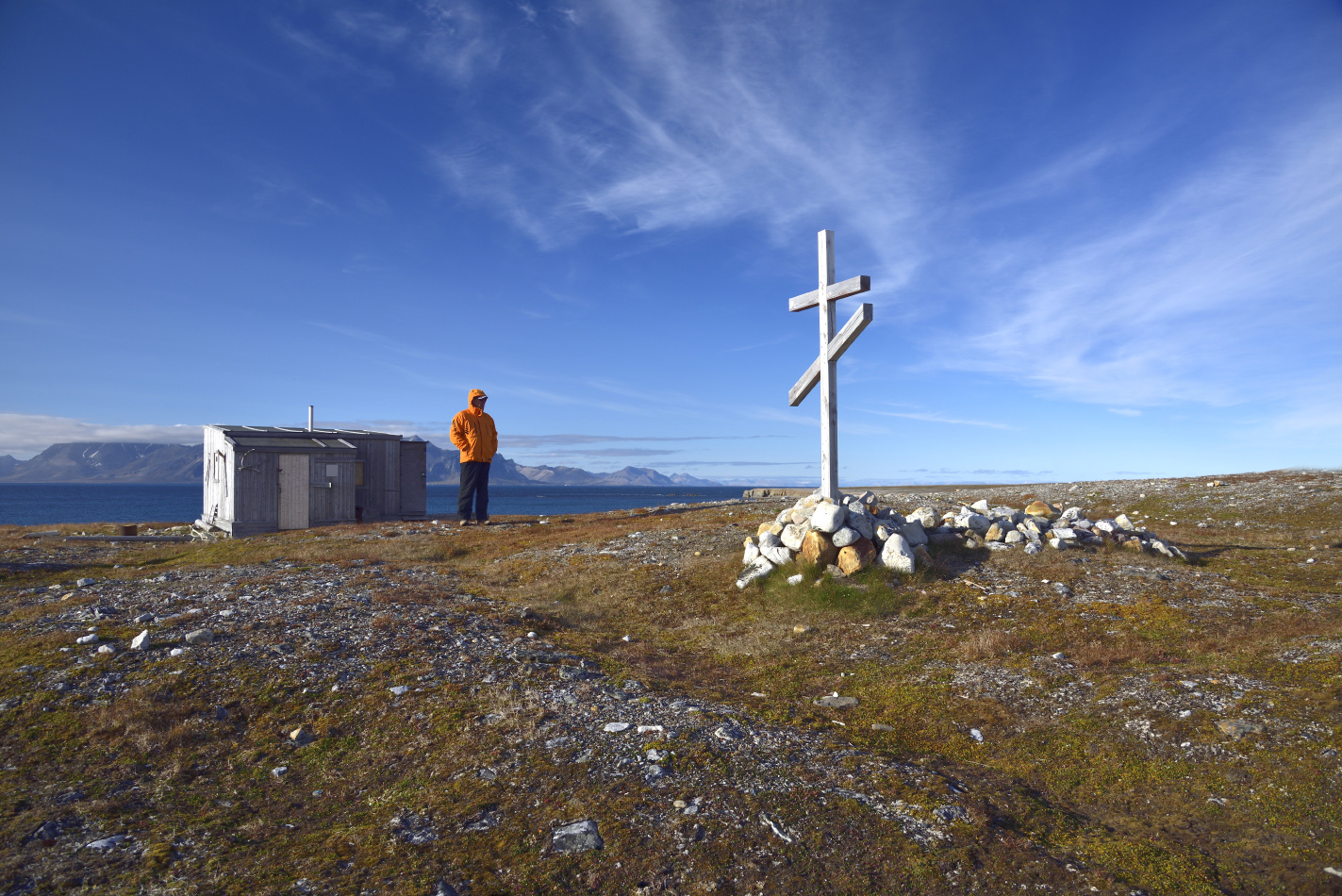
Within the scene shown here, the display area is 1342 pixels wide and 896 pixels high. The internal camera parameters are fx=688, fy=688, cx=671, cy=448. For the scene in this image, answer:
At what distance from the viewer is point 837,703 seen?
738cm

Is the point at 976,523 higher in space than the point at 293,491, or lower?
lower

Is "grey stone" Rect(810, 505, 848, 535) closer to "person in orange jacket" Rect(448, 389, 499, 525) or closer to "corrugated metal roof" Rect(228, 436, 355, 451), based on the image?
"person in orange jacket" Rect(448, 389, 499, 525)

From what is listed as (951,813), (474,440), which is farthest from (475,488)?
(951,813)

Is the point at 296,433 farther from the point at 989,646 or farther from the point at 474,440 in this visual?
the point at 989,646

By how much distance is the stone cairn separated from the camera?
11.6m

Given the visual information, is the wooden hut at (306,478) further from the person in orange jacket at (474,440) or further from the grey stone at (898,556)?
the grey stone at (898,556)

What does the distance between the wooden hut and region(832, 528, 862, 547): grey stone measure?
2112cm

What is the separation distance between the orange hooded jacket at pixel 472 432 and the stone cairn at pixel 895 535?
41.8ft

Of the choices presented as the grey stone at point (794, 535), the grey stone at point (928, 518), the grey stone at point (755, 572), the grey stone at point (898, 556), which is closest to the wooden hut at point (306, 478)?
the grey stone at point (755, 572)

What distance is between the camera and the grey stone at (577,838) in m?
4.31

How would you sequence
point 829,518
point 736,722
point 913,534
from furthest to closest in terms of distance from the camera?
point 913,534 → point 829,518 → point 736,722

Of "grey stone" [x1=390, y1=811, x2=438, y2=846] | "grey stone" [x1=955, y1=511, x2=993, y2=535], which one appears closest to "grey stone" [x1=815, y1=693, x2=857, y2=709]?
"grey stone" [x1=390, y1=811, x2=438, y2=846]

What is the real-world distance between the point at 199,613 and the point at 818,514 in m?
9.27

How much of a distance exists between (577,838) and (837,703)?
3809 millimetres
